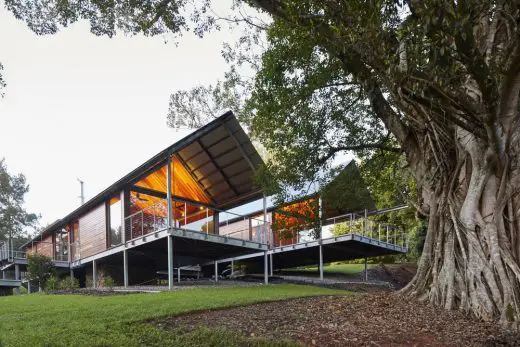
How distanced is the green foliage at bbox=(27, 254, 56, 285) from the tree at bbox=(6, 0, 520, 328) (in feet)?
37.0

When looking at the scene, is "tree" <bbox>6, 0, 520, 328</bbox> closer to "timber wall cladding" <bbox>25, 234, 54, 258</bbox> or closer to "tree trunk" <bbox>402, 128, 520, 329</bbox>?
"tree trunk" <bbox>402, 128, 520, 329</bbox>

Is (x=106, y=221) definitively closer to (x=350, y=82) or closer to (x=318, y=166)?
(x=318, y=166)

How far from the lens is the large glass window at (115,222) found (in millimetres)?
16922

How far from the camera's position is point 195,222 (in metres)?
19.0

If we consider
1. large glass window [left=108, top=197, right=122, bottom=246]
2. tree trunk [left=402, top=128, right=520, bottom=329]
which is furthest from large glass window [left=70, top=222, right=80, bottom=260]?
tree trunk [left=402, top=128, right=520, bottom=329]

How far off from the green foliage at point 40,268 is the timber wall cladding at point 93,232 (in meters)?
1.35

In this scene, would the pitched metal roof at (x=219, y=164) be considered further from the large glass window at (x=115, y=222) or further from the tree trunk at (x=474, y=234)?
the tree trunk at (x=474, y=234)

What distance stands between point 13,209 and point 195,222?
34.0 m

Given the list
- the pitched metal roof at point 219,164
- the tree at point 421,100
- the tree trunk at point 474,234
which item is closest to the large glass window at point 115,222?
the pitched metal roof at point 219,164

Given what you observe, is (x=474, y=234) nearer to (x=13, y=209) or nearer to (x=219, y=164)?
(x=219, y=164)

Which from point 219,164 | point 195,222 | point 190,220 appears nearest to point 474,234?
point 219,164

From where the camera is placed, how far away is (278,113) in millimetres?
11352

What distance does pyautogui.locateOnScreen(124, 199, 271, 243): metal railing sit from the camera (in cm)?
1538

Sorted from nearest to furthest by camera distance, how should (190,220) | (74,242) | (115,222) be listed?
(115,222), (190,220), (74,242)
